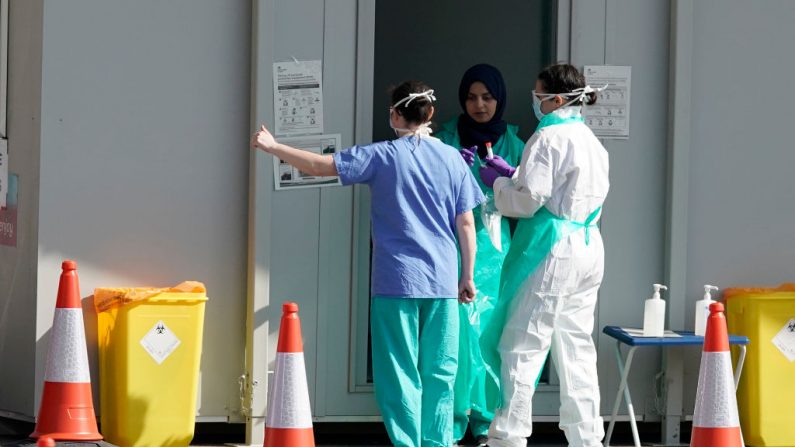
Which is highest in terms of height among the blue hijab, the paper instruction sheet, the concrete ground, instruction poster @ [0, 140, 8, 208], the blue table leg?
the blue hijab

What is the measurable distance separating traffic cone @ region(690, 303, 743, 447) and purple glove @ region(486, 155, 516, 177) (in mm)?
1375

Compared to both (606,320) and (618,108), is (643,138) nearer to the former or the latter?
(618,108)

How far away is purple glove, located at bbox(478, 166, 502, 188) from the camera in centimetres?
614

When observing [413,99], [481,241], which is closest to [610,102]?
[481,241]

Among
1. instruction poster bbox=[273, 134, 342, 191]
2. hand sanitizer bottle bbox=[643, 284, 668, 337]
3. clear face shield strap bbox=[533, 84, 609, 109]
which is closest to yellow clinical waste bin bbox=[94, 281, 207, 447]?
instruction poster bbox=[273, 134, 342, 191]

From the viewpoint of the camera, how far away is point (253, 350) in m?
6.17

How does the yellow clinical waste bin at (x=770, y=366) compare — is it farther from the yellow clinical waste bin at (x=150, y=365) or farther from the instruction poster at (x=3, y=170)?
the instruction poster at (x=3, y=170)

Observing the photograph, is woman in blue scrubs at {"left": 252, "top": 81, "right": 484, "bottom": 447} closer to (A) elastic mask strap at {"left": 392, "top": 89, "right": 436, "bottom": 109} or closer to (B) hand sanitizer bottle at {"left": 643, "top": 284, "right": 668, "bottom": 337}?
(A) elastic mask strap at {"left": 392, "top": 89, "right": 436, "bottom": 109}

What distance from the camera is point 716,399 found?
4984mm

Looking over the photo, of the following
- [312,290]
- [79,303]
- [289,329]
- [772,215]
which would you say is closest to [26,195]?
[79,303]

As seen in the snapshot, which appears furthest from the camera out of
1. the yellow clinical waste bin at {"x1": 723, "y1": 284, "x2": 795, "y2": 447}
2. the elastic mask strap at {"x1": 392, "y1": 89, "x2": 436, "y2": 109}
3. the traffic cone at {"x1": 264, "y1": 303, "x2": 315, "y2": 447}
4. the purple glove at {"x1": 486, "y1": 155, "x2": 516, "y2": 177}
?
the yellow clinical waste bin at {"x1": 723, "y1": 284, "x2": 795, "y2": 447}

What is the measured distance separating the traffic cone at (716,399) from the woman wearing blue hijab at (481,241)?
107 centimetres

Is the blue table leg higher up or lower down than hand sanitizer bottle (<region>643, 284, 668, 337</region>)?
lower down

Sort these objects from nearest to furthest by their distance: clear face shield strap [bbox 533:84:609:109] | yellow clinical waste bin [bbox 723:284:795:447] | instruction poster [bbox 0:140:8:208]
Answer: clear face shield strap [bbox 533:84:609:109]
yellow clinical waste bin [bbox 723:284:795:447]
instruction poster [bbox 0:140:8:208]
